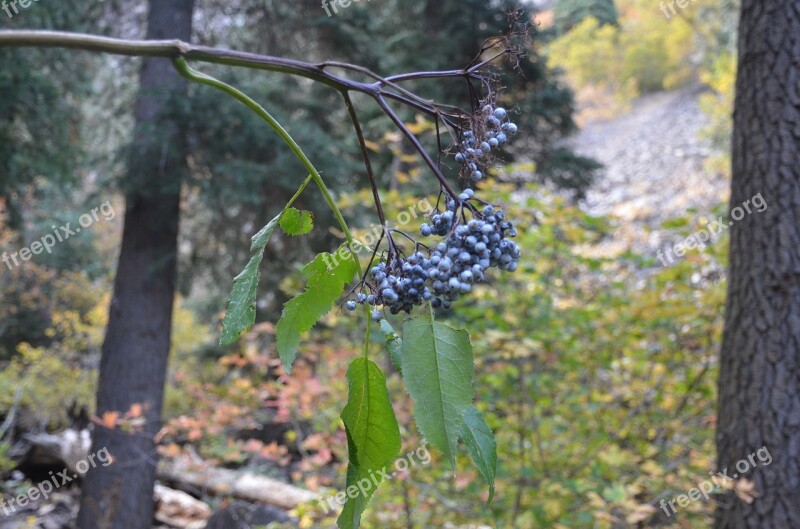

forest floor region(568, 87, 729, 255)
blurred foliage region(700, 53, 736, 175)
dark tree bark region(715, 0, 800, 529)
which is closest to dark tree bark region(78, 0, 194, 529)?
dark tree bark region(715, 0, 800, 529)

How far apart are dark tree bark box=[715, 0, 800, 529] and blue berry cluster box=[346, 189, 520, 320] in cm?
225

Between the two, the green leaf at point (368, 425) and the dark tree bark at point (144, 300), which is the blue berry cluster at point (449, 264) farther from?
the dark tree bark at point (144, 300)

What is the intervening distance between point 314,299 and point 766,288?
2.43 m

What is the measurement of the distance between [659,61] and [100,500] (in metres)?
28.7

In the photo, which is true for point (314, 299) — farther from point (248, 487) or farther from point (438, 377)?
point (248, 487)

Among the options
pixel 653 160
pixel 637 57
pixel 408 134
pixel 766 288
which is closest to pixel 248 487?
pixel 766 288

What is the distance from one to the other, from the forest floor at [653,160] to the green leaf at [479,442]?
15364 millimetres

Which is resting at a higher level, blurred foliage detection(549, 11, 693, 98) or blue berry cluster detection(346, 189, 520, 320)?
blurred foliage detection(549, 11, 693, 98)

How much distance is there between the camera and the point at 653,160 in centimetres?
2206

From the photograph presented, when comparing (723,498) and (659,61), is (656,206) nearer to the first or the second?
(659,61)

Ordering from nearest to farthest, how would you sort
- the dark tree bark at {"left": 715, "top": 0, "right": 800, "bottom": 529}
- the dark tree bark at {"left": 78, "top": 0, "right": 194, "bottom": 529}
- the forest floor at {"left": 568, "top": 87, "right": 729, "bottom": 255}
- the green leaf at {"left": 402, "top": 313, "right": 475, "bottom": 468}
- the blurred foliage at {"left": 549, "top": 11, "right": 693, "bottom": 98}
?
the green leaf at {"left": 402, "top": 313, "right": 475, "bottom": 468}
the dark tree bark at {"left": 715, "top": 0, "right": 800, "bottom": 529}
the dark tree bark at {"left": 78, "top": 0, "right": 194, "bottom": 529}
the forest floor at {"left": 568, "top": 87, "right": 729, "bottom": 255}
the blurred foliage at {"left": 549, "top": 11, "right": 693, "bottom": 98}

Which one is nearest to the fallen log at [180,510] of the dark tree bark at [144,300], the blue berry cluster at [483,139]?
the dark tree bark at [144,300]

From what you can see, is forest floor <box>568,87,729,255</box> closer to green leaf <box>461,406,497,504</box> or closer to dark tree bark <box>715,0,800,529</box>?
dark tree bark <box>715,0,800,529</box>

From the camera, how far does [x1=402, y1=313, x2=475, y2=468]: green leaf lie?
589mm
